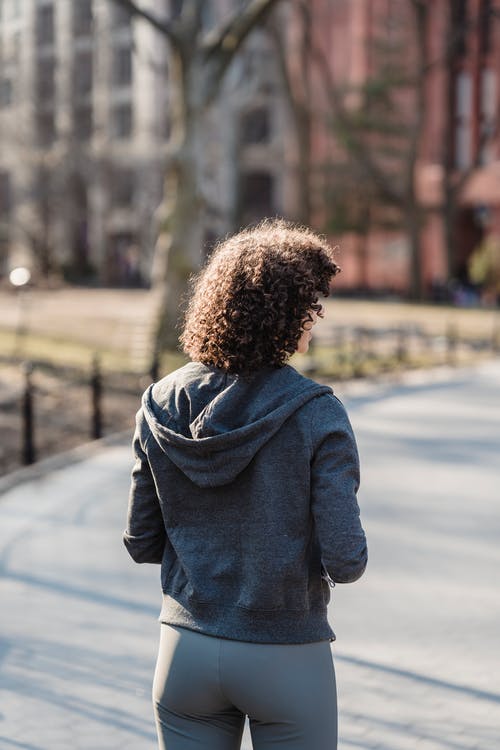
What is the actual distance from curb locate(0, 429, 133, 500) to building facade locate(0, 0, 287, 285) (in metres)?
35.7

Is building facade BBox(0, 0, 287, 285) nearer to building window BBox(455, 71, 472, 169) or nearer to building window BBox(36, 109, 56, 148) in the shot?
building window BBox(36, 109, 56, 148)

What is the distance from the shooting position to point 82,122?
6331 centimetres

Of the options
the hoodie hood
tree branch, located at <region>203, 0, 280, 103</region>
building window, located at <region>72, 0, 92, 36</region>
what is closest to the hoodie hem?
the hoodie hood

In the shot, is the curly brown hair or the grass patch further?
the grass patch

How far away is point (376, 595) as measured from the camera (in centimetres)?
641

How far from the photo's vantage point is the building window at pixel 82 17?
54.4 m

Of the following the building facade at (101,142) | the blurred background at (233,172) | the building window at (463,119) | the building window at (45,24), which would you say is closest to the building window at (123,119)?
the building facade at (101,142)

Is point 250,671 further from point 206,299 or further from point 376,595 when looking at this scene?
point 376,595

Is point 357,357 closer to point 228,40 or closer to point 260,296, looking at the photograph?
point 228,40

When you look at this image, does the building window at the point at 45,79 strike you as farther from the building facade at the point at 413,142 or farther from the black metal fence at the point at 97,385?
the black metal fence at the point at 97,385

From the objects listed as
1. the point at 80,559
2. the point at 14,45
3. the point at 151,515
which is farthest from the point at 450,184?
the point at 151,515

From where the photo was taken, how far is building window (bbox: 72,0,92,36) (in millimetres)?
54378

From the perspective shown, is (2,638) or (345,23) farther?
(345,23)

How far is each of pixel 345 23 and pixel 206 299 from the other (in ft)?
179
